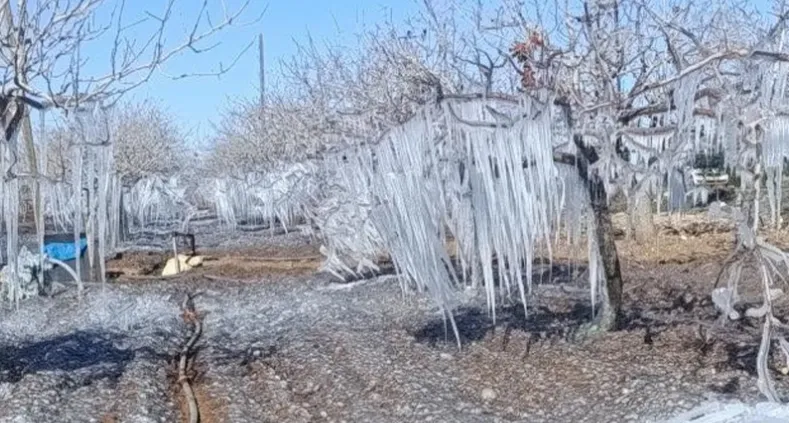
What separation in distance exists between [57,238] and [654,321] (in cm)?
1090

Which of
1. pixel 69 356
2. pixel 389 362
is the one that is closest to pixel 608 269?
pixel 389 362

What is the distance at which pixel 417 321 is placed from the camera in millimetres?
8508

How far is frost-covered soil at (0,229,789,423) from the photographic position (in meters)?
5.58

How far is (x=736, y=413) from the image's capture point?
4590mm

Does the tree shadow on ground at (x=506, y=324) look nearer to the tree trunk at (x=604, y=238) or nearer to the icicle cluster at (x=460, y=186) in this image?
the tree trunk at (x=604, y=238)

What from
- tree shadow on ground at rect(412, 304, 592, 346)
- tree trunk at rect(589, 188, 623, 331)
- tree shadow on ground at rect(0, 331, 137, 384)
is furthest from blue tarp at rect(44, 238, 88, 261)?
tree trunk at rect(589, 188, 623, 331)

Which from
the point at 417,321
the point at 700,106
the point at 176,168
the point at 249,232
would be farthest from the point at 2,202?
the point at 176,168

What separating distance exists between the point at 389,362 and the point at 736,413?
2963mm

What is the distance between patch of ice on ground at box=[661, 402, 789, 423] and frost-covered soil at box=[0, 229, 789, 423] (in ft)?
0.08

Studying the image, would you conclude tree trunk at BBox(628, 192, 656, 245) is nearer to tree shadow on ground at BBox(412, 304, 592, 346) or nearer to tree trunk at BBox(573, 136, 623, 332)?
tree shadow on ground at BBox(412, 304, 592, 346)

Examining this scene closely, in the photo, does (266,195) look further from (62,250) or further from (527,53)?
(527,53)

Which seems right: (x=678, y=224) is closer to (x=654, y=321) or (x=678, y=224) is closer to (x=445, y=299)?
(x=654, y=321)

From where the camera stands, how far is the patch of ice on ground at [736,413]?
447 cm

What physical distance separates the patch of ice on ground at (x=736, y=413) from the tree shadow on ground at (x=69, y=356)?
4.34 metres
